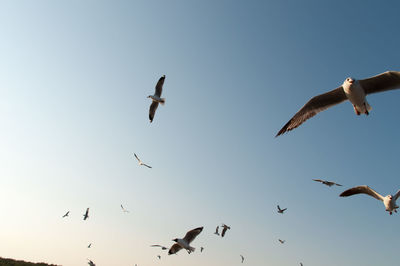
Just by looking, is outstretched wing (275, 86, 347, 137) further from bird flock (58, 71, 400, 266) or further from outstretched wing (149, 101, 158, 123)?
outstretched wing (149, 101, 158, 123)

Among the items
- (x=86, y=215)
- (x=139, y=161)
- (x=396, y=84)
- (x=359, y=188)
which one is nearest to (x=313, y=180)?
(x=359, y=188)

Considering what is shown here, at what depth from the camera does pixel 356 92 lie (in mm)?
13289

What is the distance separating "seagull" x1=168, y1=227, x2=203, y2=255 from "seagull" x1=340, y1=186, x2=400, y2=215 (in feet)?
22.3

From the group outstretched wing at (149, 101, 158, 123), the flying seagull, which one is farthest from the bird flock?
outstretched wing at (149, 101, 158, 123)

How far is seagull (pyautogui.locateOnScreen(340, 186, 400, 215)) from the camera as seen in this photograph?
1312 centimetres

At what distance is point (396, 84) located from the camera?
1319 centimetres

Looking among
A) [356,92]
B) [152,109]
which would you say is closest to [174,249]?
[152,109]

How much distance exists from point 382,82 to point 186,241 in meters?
10.4

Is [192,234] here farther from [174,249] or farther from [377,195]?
[377,195]

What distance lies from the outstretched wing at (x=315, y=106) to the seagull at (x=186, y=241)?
6.37 m

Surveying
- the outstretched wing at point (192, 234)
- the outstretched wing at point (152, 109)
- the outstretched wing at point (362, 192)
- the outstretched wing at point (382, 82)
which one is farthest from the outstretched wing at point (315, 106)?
the outstretched wing at point (152, 109)

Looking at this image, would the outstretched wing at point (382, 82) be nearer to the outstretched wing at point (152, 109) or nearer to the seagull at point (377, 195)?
the seagull at point (377, 195)

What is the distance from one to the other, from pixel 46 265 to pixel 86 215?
294 inches

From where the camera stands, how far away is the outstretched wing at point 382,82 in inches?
503
